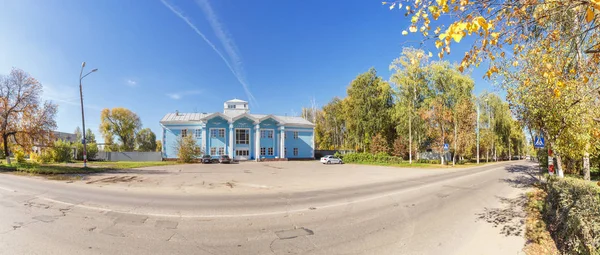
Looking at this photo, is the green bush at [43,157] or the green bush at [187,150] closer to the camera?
the green bush at [43,157]

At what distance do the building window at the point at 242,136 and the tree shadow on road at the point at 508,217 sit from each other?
1726 inches

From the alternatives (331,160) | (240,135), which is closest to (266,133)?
(240,135)

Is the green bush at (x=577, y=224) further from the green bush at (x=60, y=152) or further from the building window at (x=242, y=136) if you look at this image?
the green bush at (x=60, y=152)

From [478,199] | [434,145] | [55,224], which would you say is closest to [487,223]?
[478,199]

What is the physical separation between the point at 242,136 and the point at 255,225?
1725 inches

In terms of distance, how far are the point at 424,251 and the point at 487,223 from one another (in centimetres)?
363

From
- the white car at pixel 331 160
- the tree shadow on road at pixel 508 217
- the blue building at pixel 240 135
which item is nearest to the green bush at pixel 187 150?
the blue building at pixel 240 135

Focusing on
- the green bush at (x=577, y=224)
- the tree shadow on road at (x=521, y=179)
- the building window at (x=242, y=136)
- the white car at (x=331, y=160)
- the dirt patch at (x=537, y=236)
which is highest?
the building window at (x=242, y=136)

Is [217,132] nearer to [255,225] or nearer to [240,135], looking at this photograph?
[240,135]

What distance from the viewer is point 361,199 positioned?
10.9 metres

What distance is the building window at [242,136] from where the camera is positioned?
161 feet

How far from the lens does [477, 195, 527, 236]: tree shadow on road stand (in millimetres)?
6848

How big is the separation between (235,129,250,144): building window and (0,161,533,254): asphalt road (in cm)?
3794

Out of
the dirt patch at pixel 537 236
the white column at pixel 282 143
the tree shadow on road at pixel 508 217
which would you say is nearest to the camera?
the dirt patch at pixel 537 236
